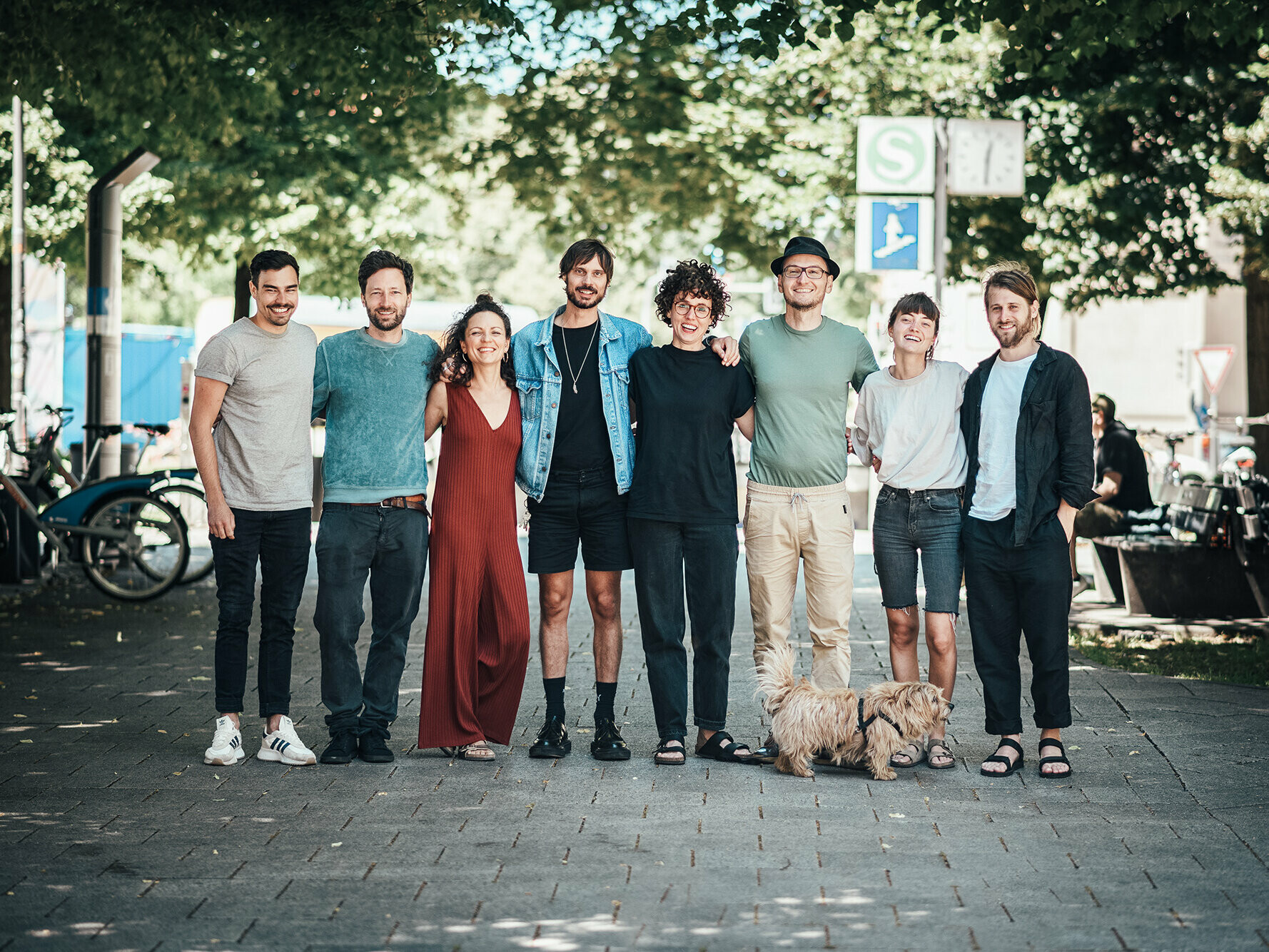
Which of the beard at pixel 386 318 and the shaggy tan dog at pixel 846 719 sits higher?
the beard at pixel 386 318

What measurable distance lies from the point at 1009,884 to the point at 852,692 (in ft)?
4.87

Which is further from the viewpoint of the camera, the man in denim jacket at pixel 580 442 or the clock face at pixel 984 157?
the clock face at pixel 984 157

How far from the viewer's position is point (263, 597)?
20.0 ft

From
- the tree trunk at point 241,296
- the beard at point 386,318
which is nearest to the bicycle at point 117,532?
the beard at point 386,318

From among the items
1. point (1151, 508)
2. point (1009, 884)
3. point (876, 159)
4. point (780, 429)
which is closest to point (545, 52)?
point (876, 159)

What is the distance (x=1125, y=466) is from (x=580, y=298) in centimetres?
658

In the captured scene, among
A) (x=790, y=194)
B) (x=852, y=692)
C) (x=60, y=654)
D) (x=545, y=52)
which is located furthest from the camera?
(x=790, y=194)

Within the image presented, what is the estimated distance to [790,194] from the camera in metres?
19.5

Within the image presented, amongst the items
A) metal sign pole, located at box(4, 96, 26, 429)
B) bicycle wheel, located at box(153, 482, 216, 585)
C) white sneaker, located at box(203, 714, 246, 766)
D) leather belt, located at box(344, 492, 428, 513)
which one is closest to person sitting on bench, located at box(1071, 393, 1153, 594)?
bicycle wheel, located at box(153, 482, 216, 585)

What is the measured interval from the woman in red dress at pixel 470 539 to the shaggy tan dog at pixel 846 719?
1.03 metres

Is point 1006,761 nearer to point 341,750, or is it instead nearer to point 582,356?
point 582,356

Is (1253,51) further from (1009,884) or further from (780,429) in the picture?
(1009,884)

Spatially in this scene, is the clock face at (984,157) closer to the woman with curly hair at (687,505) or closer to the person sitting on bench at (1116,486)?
the person sitting on bench at (1116,486)

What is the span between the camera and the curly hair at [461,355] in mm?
5996
